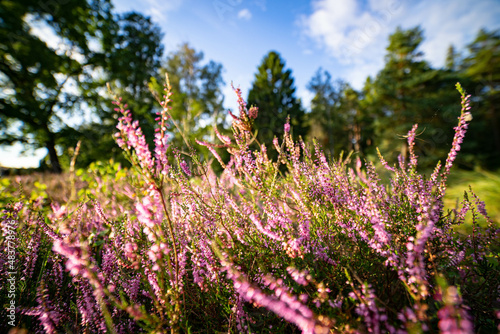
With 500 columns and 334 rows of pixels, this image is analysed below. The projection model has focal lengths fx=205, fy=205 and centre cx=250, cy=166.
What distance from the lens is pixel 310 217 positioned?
1.50 meters

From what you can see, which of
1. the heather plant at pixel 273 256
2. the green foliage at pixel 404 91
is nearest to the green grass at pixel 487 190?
the heather plant at pixel 273 256

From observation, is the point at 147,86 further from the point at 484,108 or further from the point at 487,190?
the point at 484,108

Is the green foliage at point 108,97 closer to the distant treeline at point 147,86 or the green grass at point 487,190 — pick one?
the distant treeline at point 147,86

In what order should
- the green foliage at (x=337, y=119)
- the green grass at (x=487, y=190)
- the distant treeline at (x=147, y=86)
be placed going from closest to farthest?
1. the green grass at (x=487, y=190)
2. the distant treeline at (x=147, y=86)
3. the green foliage at (x=337, y=119)

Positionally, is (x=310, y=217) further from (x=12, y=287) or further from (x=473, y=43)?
(x=473, y=43)

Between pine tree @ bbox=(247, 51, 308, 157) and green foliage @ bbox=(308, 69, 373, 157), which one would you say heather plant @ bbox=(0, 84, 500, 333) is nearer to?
pine tree @ bbox=(247, 51, 308, 157)

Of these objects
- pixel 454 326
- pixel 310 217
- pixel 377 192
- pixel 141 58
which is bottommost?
pixel 454 326

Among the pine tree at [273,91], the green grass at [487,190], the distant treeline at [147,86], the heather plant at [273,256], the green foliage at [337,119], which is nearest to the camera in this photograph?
the heather plant at [273,256]

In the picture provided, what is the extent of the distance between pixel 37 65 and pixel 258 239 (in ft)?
66.9

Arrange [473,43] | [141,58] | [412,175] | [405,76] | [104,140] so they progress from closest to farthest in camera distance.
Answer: [412,175] → [473,43] → [104,140] → [141,58] → [405,76]

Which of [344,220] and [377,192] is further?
[377,192]

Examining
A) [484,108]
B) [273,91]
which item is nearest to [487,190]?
[273,91]

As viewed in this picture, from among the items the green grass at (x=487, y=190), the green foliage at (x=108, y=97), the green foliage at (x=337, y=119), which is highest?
the green foliage at (x=337, y=119)

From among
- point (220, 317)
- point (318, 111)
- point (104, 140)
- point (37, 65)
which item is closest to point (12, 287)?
point (220, 317)
